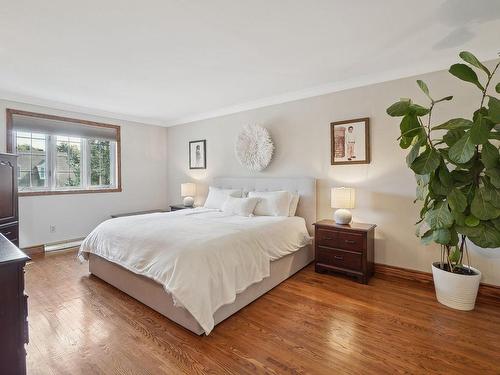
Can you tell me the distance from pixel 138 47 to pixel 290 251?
2.72 m

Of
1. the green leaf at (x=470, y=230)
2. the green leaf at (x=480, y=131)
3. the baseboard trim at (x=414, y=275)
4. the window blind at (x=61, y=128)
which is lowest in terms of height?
the baseboard trim at (x=414, y=275)

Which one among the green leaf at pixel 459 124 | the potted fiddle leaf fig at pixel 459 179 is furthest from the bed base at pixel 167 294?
the green leaf at pixel 459 124

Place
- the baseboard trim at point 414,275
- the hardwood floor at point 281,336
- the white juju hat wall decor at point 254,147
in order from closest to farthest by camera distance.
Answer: the hardwood floor at point 281,336
the baseboard trim at point 414,275
the white juju hat wall decor at point 254,147

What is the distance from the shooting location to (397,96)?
10.0ft

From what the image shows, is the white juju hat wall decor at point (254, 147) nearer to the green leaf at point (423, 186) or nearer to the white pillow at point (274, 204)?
the white pillow at point (274, 204)

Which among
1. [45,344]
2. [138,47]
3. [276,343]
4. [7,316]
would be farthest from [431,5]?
[45,344]

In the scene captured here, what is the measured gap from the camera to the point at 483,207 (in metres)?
2.01

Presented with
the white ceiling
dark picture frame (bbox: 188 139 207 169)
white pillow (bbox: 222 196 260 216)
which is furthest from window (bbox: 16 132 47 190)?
white pillow (bbox: 222 196 260 216)

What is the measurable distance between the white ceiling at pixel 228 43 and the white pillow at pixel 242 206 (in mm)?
1619

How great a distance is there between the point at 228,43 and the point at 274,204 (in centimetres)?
205

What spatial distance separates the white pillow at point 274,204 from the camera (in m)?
3.54

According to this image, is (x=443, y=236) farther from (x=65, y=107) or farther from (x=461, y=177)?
(x=65, y=107)

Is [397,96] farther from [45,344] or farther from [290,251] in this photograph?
[45,344]

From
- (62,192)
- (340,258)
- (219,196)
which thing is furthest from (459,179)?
(62,192)
